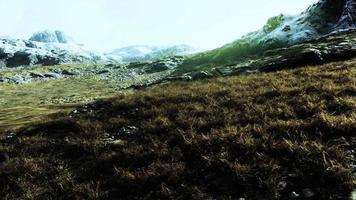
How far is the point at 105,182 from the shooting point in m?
10.3

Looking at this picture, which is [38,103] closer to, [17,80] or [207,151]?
[207,151]

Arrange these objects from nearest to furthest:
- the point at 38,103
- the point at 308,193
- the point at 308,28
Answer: the point at 308,193 → the point at 38,103 → the point at 308,28

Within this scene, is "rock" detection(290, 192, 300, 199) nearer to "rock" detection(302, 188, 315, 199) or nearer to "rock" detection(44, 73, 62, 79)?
"rock" detection(302, 188, 315, 199)

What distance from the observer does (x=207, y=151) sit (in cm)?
1090

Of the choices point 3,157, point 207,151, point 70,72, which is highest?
point 207,151

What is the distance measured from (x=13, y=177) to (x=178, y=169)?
17.9ft

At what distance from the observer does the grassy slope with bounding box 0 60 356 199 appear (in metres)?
8.90

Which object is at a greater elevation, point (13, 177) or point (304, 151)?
point (304, 151)

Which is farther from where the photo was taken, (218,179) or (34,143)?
(34,143)

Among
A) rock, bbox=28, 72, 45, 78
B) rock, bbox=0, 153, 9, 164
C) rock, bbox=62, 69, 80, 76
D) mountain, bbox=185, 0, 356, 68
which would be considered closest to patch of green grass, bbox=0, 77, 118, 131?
rock, bbox=0, 153, 9, 164

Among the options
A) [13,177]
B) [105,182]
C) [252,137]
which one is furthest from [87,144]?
[252,137]

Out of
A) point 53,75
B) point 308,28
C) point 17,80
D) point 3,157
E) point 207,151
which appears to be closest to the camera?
point 207,151

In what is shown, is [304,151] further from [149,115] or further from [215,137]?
[149,115]

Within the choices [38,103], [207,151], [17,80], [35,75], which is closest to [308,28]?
[38,103]
